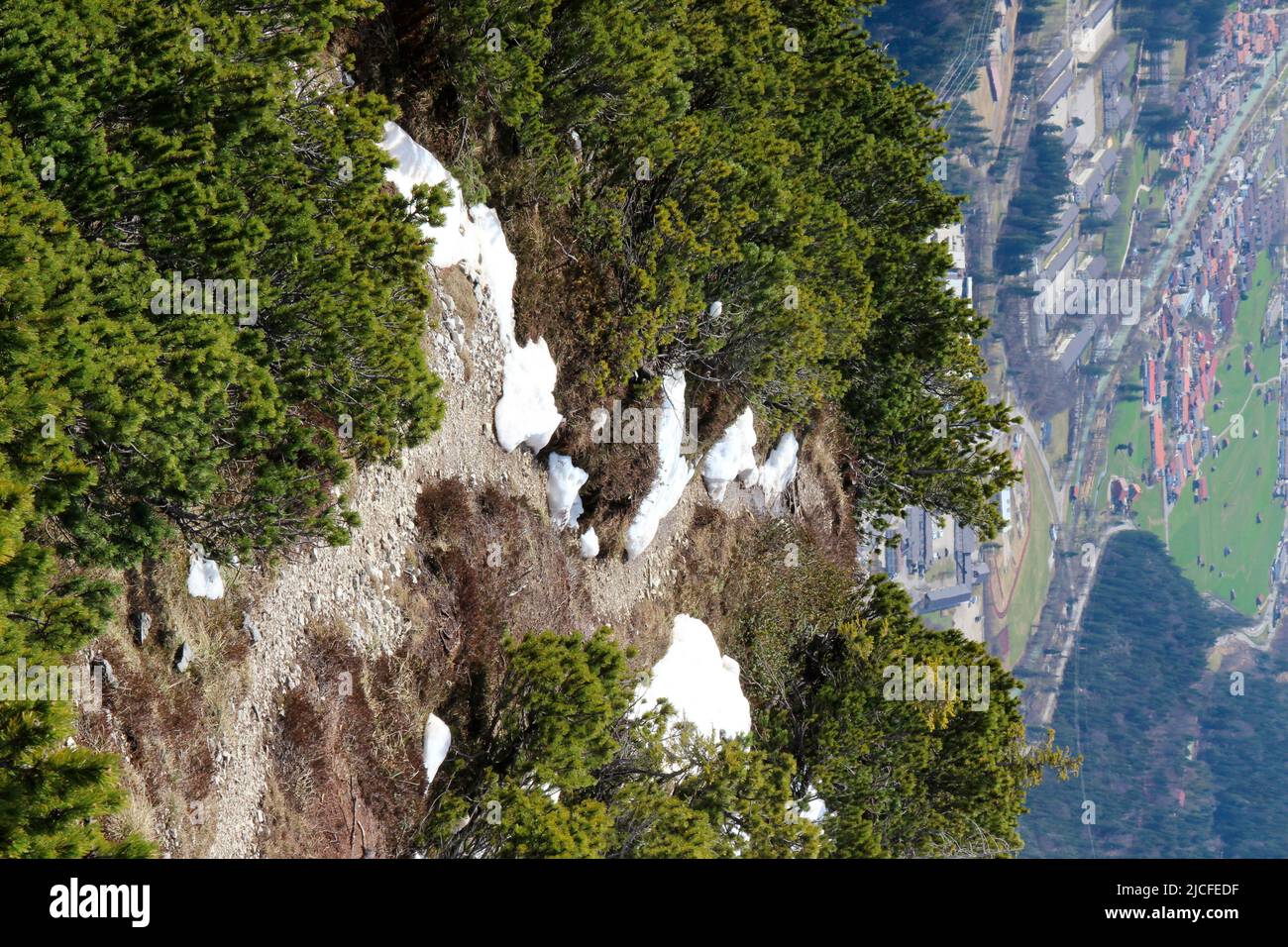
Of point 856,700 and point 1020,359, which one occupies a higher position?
point 1020,359

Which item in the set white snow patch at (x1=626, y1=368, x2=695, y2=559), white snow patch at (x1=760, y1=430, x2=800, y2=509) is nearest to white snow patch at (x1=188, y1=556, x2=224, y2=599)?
white snow patch at (x1=626, y1=368, x2=695, y2=559)

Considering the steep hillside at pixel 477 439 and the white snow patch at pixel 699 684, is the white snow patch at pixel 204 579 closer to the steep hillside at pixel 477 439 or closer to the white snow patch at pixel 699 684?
the steep hillside at pixel 477 439

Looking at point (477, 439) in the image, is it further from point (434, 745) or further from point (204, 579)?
point (204, 579)

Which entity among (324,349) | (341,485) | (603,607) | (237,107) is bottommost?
(603,607)

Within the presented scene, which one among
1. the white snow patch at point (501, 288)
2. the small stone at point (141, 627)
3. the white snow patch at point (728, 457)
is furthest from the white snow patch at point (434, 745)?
the white snow patch at point (728, 457)

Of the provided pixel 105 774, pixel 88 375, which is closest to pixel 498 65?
pixel 88 375
